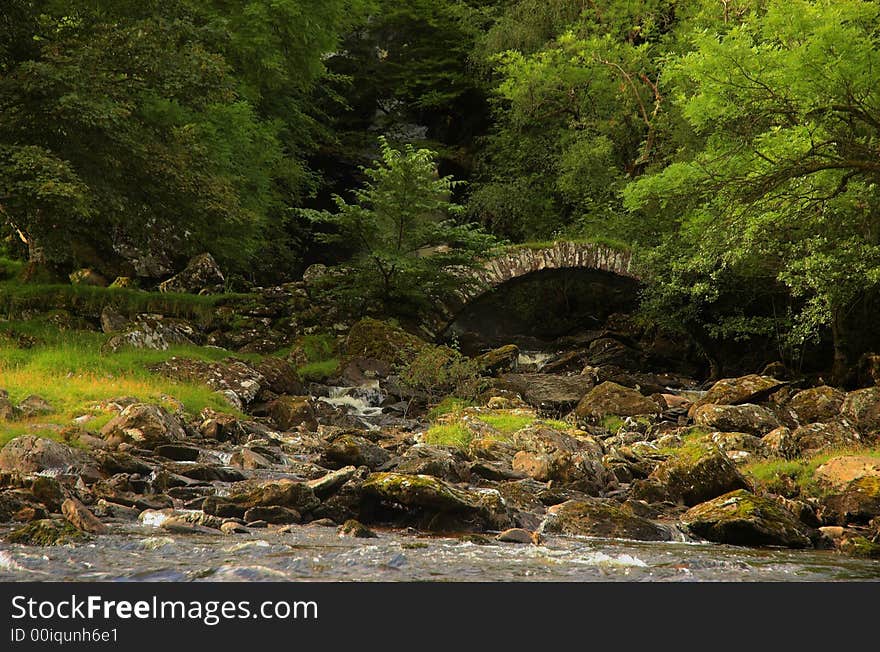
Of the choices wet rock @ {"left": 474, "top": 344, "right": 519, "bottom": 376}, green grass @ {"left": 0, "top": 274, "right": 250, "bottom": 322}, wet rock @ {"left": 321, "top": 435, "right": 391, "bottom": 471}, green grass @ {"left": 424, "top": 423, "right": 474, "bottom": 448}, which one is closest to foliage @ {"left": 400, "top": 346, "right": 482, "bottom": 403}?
wet rock @ {"left": 474, "top": 344, "right": 519, "bottom": 376}

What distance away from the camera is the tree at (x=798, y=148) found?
11.4 m

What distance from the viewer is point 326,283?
66.1 ft

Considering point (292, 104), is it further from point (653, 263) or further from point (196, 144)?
point (653, 263)

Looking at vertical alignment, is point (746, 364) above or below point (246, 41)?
below

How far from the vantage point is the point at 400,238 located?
60.7 ft

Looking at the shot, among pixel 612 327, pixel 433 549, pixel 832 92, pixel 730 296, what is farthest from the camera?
pixel 612 327

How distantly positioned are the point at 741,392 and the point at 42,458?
1150cm

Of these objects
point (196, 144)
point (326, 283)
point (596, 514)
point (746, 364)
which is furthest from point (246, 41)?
point (596, 514)

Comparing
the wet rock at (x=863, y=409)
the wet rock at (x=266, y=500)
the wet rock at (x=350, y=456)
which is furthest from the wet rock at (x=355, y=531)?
the wet rock at (x=863, y=409)

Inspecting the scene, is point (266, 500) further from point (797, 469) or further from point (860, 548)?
point (797, 469)

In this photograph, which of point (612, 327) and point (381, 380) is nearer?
point (381, 380)

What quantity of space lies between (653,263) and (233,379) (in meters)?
9.54

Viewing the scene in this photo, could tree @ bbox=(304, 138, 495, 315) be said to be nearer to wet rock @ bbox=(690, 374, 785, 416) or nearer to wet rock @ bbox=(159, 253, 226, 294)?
wet rock @ bbox=(159, 253, 226, 294)

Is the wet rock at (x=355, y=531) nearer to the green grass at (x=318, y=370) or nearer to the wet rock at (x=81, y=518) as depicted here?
the wet rock at (x=81, y=518)
